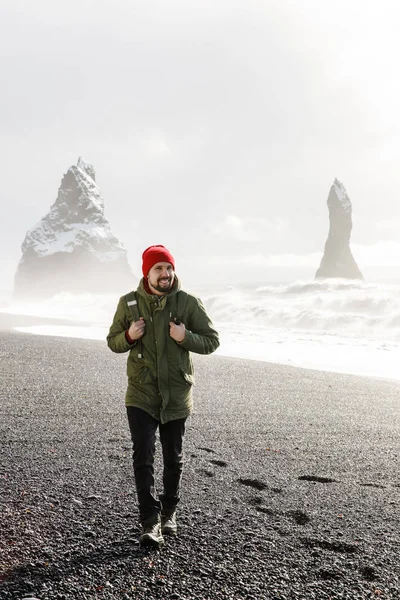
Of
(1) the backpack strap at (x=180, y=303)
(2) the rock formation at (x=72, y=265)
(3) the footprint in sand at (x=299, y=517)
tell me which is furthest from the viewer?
(2) the rock formation at (x=72, y=265)

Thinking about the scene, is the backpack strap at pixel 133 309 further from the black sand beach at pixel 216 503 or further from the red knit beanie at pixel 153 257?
the black sand beach at pixel 216 503

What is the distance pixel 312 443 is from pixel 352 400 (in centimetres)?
352

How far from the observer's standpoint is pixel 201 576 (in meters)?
3.23

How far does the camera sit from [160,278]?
3.81 m

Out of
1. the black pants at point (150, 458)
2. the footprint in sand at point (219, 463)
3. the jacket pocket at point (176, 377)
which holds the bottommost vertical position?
the footprint in sand at point (219, 463)

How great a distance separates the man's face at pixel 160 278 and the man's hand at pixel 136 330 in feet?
1.00

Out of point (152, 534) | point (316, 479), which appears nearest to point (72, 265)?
point (316, 479)

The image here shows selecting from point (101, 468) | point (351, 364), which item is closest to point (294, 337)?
point (351, 364)

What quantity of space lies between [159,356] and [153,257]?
2.70 ft

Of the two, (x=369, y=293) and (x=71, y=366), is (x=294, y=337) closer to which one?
(x=71, y=366)

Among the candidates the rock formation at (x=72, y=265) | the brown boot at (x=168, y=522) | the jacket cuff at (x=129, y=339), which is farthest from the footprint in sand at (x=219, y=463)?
the rock formation at (x=72, y=265)

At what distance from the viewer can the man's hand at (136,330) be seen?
3.75 metres

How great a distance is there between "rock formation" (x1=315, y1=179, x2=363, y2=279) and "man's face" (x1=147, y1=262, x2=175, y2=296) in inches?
4598

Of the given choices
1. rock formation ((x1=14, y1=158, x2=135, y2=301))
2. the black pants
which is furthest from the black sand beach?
rock formation ((x1=14, y1=158, x2=135, y2=301))
